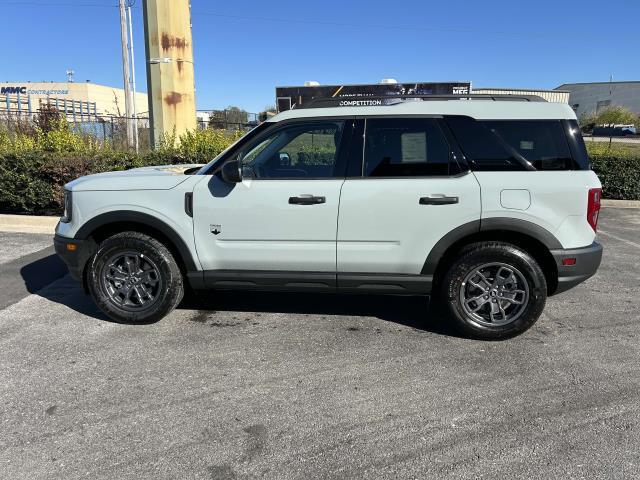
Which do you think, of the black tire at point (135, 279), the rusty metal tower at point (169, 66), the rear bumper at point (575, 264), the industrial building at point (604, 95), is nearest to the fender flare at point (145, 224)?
the black tire at point (135, 279)

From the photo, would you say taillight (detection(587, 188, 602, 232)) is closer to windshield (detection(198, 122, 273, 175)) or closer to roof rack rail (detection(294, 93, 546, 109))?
roof rack rail (detection(294, 93, 546, 109))

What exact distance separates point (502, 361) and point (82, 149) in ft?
26.7

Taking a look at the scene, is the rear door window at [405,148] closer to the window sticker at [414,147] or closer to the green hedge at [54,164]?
the window sticker at [414,147]

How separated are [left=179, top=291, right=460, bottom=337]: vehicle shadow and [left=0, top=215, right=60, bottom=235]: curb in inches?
162

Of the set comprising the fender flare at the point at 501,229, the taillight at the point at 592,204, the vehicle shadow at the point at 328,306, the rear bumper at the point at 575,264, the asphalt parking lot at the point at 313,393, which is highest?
the taillight at the point at 592,204

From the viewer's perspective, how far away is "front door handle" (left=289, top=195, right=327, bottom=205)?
13.4 ft

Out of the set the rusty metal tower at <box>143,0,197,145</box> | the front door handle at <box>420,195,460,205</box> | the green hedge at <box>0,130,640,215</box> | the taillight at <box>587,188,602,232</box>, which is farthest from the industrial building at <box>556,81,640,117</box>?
the front door handle at <box>420,195,460,205</box>

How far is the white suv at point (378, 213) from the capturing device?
3990 mm

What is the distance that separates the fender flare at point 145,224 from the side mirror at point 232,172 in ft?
2.28

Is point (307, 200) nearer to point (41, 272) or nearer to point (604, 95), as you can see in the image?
point (41, 272)

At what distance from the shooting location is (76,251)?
176 inches

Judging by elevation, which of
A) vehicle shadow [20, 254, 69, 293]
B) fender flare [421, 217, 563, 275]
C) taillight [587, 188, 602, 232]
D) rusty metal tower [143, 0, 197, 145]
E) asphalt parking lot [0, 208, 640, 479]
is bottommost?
asphalt parking lot [0, 208, 640, 479]

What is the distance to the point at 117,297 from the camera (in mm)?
4496

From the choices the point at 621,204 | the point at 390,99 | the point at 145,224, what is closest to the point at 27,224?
the point at 145,224
